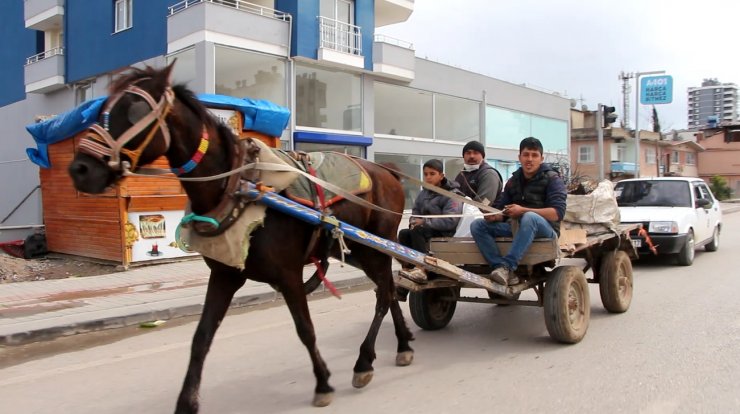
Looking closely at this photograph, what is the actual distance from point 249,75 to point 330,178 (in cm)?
1257

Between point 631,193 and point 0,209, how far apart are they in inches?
802

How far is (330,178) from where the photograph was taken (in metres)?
4.27

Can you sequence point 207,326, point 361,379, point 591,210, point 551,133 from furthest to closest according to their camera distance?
point 551,133
point 591,210
point 361,379
point 207,326

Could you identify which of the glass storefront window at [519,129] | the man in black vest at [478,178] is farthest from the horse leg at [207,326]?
the glass storefront window at [519,129]

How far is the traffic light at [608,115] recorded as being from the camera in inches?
635

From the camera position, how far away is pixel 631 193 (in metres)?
11.9

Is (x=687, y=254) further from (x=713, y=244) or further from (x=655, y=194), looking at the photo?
(x=713, y=244)

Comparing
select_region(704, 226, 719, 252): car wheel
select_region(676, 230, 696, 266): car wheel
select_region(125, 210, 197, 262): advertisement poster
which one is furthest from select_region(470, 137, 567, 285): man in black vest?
select_region(704, 226, 719, 252): car wheel

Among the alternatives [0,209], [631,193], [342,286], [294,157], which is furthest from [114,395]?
[0,209]

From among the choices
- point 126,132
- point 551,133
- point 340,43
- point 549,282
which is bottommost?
point 549,282

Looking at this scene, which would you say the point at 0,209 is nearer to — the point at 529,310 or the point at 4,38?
the point at 4,38

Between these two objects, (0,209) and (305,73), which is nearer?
(305,73)

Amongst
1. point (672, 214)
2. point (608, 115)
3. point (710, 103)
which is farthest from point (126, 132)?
point (710, 103)

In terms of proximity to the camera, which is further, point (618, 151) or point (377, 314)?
point (618, 151)
